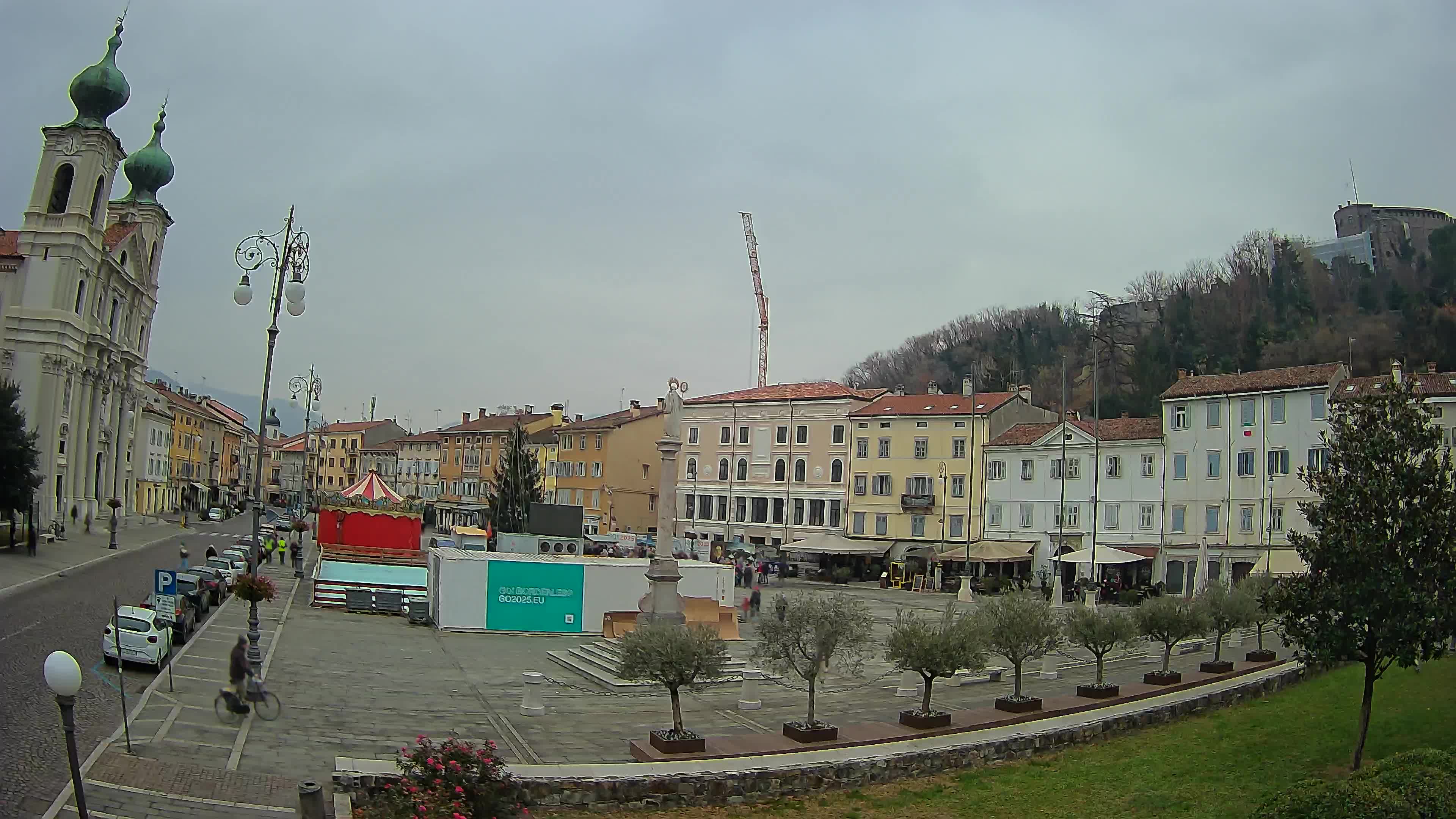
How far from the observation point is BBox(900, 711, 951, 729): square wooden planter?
61.2 ft

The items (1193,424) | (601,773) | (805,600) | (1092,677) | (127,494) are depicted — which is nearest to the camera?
(601,773)

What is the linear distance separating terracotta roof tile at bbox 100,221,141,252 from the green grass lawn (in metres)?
69.1

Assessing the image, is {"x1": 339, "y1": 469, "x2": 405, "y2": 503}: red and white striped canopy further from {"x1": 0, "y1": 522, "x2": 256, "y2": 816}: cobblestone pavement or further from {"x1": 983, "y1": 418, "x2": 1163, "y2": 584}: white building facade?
{"x1": 983, "y1": 418, "x2": 1163, "y2": 584}: white building facade

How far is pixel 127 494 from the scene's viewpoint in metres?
80.0

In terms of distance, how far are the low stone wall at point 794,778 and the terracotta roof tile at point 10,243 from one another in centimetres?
6342

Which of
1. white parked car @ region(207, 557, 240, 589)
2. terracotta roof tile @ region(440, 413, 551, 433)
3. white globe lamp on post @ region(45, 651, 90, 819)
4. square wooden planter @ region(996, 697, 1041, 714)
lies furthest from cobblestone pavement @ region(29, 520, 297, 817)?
terracotta roof tile @ region(440, 413, 551, 433)

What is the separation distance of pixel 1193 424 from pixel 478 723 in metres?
42.7

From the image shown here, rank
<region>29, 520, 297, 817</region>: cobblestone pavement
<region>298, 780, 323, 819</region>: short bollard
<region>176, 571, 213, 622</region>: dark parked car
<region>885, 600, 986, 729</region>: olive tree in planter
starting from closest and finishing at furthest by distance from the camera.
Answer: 1. <region>298, 780, 323, 819</region>: short bollard
2. <region>29, 520, 297, 817</region>: cobblestone pavement
3. <region>885, 600, 986, 729</region>: olive tree in planter
4. <region>176, 571, 213, 622</region>: dark parked car

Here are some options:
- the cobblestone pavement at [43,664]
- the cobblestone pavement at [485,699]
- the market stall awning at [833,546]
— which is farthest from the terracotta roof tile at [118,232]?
the cobblestone pavement at [485,699]

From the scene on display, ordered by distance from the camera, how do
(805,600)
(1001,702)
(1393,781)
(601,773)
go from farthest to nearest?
(1001,702) < (805,600) < (601,773) < (1393,781)

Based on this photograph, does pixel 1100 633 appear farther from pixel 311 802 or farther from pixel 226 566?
pixel 226 566

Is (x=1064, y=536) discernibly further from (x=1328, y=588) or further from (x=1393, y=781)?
(x=1393, y=781)

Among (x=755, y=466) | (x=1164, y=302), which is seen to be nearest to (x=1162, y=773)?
(x=755, y=466)

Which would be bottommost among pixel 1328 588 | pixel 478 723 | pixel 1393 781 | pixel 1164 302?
pixel 478 723
